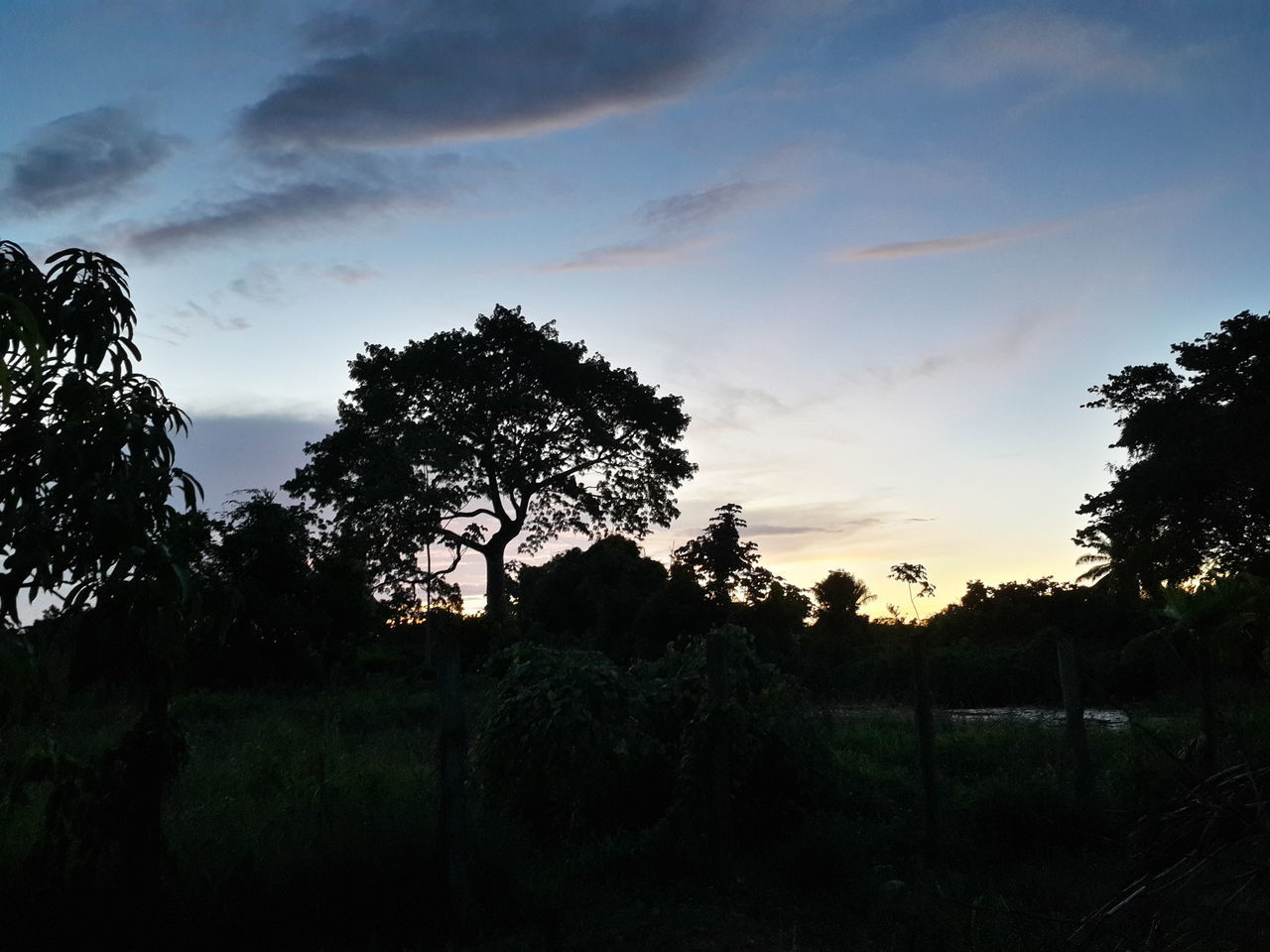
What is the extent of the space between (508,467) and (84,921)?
29252 mm

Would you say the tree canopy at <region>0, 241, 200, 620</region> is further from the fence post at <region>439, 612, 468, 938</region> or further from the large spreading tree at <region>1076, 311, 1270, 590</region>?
the large spreading tree at <region>1076, 311, 1270, 590</region>

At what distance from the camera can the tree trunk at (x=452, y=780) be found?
19.9 ft

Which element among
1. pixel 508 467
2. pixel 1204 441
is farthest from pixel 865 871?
pixel 508 467

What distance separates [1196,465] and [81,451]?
94.3 ft

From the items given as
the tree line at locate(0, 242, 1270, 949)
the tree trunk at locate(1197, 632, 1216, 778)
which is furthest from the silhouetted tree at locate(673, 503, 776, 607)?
the tree trunk at locate(1197, 632, 1216, 778)

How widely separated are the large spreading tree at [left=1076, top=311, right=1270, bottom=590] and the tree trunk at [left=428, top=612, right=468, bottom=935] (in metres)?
24.8

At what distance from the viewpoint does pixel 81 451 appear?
3.96 metres

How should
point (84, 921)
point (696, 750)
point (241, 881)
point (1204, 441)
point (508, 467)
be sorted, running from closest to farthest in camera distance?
point (84, 921), point (241, 881), point (696, 750), point (1204, 441), point (508, 467)

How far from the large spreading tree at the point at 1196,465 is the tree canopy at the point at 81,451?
88.8ft

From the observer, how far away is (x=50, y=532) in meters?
3.80

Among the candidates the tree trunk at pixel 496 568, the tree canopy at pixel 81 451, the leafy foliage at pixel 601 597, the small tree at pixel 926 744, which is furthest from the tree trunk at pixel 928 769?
the tree trunk at pixel 496 568

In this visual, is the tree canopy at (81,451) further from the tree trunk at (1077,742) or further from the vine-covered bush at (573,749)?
the tree trunk at (1077,742)

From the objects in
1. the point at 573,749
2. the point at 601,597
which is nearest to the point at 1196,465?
the point at 601,597

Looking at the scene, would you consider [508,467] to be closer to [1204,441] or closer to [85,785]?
[1204,441]
